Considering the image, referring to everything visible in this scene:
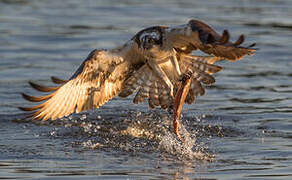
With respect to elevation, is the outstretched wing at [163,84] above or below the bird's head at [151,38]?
below

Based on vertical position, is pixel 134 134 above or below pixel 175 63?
below

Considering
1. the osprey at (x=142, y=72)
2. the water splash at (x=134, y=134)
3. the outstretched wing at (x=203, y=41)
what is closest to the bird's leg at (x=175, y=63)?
the osprey at (x=142, y=72)

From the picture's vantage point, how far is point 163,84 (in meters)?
7.96

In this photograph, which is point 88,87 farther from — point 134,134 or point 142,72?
point 134,134

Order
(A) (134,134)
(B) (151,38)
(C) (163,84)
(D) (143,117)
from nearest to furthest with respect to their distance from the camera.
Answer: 1. (B) (151,38)
2. (C) (163,84)
3. (A) (134,134)
4. (D) (143,117)

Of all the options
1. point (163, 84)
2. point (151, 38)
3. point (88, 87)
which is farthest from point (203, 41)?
point (88, 87)

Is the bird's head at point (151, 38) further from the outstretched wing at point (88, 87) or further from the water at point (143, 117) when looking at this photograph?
the water at point (143, 117)

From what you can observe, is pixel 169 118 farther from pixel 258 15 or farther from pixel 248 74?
pixel 258 15

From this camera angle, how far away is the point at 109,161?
6.77 metres

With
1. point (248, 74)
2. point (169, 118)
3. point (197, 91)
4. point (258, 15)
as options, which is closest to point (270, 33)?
point (258, 15)

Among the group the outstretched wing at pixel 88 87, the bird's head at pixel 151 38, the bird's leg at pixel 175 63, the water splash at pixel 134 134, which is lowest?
the water splash at pixel 134 134

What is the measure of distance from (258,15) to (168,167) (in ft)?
32.0

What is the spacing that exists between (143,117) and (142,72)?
1174 millimetres

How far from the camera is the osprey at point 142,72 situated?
734 centimetres
